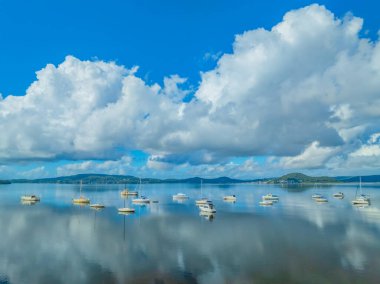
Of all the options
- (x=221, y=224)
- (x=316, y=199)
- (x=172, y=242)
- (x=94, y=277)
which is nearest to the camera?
(x=94, y=277)

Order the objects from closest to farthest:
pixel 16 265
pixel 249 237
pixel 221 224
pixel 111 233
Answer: pixel 16 265 < pixel 249 237 < pixel 111 233 < pixel 221 224

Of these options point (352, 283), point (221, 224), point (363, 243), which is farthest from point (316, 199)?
point (352, 283)

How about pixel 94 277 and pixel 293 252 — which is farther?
pixel 293 252

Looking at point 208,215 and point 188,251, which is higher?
point 188,251

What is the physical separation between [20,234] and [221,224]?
53635mm

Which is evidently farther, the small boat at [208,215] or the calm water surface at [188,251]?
the small boat at [208,215]

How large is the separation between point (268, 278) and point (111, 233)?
46079 mm

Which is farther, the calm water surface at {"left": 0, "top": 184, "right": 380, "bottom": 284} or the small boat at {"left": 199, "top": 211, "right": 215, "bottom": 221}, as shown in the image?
the small boat at {"left": 199, "top": 211, "right": 215, "bottom": 221}

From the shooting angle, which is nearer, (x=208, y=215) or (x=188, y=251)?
(x=188, y=251)

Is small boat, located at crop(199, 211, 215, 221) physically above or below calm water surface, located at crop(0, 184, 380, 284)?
below

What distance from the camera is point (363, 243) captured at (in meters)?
67.6

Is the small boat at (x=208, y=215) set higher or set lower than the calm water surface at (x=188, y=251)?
lower

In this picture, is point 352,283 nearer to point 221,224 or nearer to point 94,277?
point 94,277

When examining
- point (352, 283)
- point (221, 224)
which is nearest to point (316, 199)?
point (221, 224)
